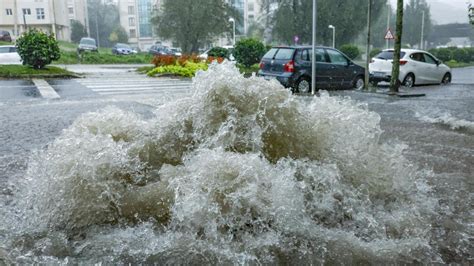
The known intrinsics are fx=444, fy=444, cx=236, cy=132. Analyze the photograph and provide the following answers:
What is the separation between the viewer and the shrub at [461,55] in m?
44.4

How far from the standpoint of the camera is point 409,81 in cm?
1784

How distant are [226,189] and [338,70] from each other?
12.5m

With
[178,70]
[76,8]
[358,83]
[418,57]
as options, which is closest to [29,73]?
[178,70]

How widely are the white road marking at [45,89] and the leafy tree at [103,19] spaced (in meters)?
73.2

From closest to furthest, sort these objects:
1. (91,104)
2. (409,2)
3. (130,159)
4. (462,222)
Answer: (462,222), (130,159), (91,104), (409,2)

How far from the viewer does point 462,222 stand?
4055 mm

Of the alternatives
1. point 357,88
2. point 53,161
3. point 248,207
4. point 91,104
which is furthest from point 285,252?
point 357,88

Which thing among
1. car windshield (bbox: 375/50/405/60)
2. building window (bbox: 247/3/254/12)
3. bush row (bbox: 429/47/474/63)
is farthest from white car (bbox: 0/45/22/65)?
building window (bbox: 247/3/254/12)

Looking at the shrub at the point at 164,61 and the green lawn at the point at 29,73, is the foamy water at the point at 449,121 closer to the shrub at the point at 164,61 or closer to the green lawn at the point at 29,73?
the shrub at the point at 164,61

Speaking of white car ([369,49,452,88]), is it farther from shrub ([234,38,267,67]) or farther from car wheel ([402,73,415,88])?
shrub ([234,38,267,67])

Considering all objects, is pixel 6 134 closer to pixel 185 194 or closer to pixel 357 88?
pixel 185 194

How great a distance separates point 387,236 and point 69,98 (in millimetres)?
11413

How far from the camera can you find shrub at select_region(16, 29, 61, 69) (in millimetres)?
20359

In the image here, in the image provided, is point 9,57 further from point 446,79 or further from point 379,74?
point 446,79
